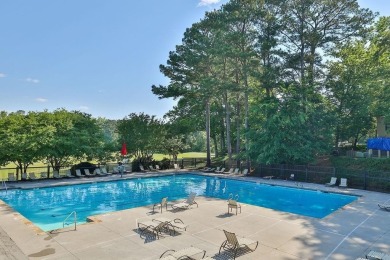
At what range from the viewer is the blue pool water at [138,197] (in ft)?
51.8

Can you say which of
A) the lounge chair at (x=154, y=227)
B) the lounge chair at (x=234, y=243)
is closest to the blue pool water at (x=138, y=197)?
the lounge chair at (x=154, y=227)

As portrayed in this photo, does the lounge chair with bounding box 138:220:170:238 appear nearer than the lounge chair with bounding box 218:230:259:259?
No

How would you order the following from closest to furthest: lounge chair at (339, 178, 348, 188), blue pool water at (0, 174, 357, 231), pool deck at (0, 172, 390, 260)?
pool deck at (0, 172, 390, 260)
blue pool water at (0, 174, 357, 231)
lounge chair at (339, 178, 348, 188)

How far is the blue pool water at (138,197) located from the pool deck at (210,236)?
216 cm

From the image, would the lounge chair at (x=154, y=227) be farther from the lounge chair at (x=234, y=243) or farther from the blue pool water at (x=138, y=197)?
the blue pool water at (x=138, y=197)

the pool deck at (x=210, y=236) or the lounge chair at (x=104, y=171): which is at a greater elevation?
the lounge chair at (x=104, y=171)

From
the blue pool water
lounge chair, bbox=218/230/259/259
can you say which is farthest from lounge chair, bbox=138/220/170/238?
the blue pool water

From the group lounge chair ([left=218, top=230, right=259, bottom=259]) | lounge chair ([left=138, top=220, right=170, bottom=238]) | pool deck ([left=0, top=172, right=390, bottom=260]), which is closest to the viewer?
lounge chair ([left=218, top=230, right=259, bottom=259])

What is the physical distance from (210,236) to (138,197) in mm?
10270

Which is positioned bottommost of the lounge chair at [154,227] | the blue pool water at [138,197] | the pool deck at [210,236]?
the blue pool water at [138,197]

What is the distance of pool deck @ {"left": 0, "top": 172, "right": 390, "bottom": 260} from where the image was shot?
8680 mm

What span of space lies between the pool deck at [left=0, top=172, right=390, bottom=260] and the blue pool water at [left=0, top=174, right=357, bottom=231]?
2.16 metres

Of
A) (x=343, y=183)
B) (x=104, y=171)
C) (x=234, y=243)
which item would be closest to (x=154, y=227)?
(x=234, y=243)

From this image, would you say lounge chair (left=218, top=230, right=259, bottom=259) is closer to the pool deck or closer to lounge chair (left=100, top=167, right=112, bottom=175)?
the pool deck
